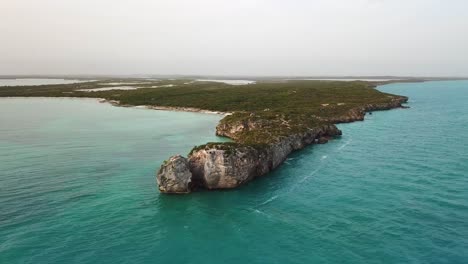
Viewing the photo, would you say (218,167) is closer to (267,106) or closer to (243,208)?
(243,208)

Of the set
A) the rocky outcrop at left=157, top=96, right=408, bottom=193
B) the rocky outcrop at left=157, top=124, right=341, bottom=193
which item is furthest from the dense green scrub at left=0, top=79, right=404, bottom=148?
the rocky outcrop at left=157, top=124, right=341, bottom=193

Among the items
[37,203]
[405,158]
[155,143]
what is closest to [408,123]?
[405,158]

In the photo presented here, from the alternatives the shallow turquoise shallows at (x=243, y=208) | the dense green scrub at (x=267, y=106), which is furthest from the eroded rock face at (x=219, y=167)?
the dense green scrub at (x=267, y=106)

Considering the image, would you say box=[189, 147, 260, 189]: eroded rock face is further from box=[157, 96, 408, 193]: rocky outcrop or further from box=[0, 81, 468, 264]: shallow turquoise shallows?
box=[0, 81, 468, 264]: shallow turquoise shallows

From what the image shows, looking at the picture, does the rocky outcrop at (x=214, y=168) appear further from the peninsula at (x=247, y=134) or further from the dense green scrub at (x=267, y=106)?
the dense green scrub at (x=267, y=106)

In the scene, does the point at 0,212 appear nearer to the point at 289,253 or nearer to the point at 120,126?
the point at 289,253

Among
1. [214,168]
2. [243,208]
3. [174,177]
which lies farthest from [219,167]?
[243,208]
